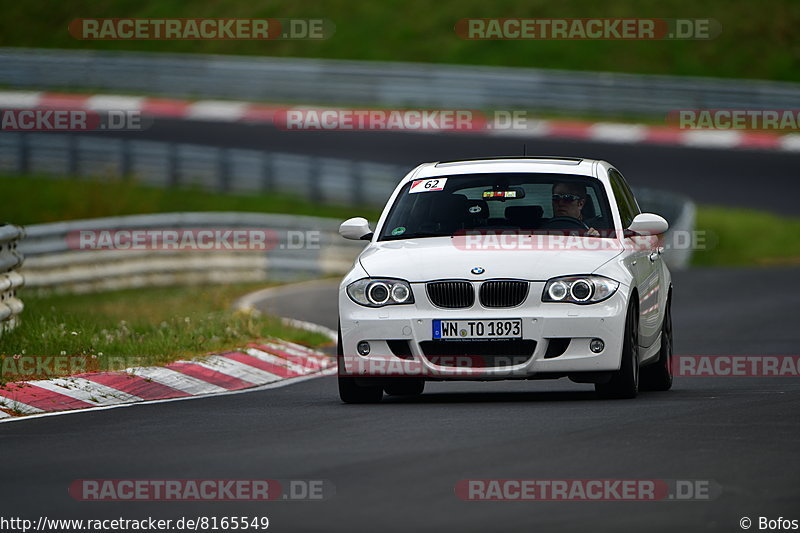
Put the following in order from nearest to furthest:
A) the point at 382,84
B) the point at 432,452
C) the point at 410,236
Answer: the point at 432,452 < the point at 410,236 < the point at 382,84

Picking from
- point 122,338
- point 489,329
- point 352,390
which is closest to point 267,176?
point 122,338

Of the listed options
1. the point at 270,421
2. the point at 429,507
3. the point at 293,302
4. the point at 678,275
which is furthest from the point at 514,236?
the point at 678,275

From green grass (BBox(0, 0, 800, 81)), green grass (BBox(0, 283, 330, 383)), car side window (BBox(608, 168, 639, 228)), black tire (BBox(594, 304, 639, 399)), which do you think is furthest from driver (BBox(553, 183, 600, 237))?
green grass (BBox(0, 0, 800, 81))

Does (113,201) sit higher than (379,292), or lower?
higher

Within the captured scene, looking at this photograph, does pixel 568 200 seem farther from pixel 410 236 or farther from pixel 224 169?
pixel 224 169

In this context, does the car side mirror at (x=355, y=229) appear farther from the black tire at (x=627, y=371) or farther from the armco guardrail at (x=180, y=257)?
the armco guardrail at (x=180, y=257)

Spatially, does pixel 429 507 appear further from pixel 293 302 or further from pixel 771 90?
pixel 771 90

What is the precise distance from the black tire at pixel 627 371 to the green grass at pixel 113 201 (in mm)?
20972

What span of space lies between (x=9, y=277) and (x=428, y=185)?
159 inches

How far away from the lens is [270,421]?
9.73m

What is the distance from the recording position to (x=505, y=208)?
458 inches

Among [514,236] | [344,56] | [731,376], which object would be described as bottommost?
[731,376]

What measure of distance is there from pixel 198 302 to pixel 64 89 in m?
23.4

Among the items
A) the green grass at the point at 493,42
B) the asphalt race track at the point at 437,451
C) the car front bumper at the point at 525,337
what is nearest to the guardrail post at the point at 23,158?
the green grass at the point at 493,42
